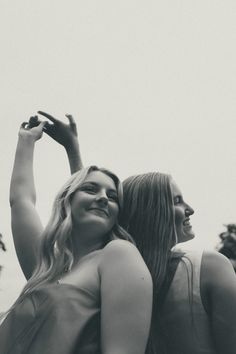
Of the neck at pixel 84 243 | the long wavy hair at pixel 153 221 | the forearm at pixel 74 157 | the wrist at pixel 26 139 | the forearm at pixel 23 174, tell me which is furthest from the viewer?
the forearm at pixel 74 157

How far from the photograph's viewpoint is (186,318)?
3699mm

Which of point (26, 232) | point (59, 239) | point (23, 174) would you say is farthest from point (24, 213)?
point (59, 239)

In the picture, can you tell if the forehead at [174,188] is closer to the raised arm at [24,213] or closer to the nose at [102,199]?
the nose at [102,199]

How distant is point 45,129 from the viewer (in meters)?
5.27

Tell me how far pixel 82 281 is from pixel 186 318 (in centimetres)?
63

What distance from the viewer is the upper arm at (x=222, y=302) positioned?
3625 mm

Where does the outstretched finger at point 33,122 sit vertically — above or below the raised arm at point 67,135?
above

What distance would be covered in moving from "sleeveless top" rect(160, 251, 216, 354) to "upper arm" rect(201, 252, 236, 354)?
5cm

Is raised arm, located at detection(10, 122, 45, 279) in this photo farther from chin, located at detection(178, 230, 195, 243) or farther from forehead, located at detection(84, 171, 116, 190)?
chin, located at detection(178, 230, 195, 243)

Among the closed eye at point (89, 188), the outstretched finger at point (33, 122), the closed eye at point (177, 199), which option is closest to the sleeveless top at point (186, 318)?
the closed eye at point (177, 199)

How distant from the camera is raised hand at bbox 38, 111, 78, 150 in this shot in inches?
205

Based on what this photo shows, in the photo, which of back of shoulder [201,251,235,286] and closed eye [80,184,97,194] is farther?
closed eye [80,184,97,194]

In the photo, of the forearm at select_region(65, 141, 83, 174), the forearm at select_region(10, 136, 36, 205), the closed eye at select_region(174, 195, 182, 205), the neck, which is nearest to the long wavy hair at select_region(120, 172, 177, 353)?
the closed eye at select_region(174, 195, 182, 205)

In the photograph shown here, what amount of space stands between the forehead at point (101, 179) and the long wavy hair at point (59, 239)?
0.08ft
